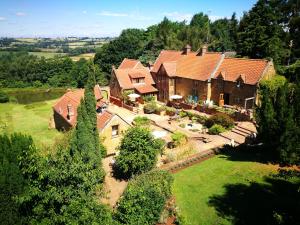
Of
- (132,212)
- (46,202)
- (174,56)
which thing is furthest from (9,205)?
(174,56)

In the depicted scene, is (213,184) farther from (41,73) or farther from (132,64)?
(41,73)

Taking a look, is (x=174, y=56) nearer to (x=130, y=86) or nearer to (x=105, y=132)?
(x=130, y=86)

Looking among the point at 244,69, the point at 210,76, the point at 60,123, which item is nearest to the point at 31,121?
the point at 60,123

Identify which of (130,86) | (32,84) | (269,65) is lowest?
(32,84)

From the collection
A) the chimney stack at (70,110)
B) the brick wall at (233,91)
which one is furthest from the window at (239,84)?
the chimney stack at (70,110)

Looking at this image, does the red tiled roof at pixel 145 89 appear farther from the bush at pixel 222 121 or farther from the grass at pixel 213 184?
the grass at pixel 213 184

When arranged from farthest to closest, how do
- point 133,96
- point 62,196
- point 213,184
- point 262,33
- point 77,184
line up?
point 262,33
point 133,96
point 213,184
point 77,184
point 62,196
